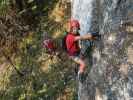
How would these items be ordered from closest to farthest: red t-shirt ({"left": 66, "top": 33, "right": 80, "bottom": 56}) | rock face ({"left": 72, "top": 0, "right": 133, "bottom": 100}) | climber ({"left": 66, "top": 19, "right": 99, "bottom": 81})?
rock face ({"left": 72, "top": 0, "right": 133, "bottom": 100})
climber ({"left": 66, "top": 19, "right": 99, "bottom": 81})
red t-shirt ({"left": 66, "top": 33, "right": 80, "bottom": 56})

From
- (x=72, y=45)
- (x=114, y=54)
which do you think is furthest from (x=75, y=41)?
(x=114, y=54)

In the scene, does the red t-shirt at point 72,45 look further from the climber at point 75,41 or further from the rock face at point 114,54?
the rock face at point 114,54

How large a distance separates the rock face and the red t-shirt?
0.48 meters

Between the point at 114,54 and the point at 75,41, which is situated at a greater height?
the point at 75,41

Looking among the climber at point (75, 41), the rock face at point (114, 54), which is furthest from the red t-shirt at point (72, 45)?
the rock face at point (114, 54)

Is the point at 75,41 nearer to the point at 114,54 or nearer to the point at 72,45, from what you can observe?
the point at 72,45

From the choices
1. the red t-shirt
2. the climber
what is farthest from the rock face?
the red t-shirt

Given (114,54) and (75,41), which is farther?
(75,41)

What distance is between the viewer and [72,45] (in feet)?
25.3

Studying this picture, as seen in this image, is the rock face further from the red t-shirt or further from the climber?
the red t-shirt

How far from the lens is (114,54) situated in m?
6.72

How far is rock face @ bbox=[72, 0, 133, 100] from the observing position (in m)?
6.44

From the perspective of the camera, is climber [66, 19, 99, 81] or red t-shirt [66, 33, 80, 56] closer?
climber [66, 19, 99, 81]

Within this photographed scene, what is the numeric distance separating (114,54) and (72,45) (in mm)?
1281
